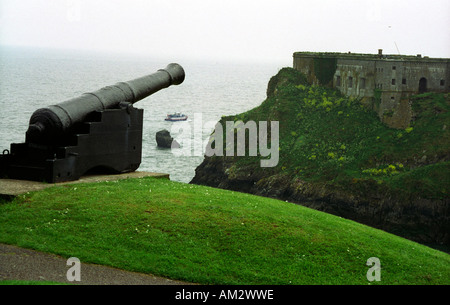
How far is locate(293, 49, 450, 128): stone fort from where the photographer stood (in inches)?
2448

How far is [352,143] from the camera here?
6141cm

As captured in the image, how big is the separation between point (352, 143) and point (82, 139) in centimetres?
4735

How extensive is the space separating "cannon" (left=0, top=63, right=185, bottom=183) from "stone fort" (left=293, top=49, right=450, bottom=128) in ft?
155

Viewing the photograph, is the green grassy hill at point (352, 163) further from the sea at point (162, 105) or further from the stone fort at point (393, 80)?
the sea at point (162, 105)

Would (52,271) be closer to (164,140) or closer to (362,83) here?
(362,83)

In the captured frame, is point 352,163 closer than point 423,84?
Yes

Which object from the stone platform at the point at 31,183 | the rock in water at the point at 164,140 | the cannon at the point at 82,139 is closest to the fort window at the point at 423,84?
the rock in water at the point at 164,140

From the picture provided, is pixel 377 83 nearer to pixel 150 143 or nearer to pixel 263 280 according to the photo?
pixel 150 143

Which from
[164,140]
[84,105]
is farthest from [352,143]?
[84,105]

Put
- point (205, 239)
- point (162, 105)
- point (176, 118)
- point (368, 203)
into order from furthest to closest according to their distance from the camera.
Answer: point (162, 105) < point (176, 118) < point (368, 203) < point (205, 239)

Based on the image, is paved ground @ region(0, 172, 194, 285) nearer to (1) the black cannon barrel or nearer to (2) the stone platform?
(2) the stone platform

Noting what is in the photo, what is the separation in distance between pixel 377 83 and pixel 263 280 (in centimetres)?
5475
